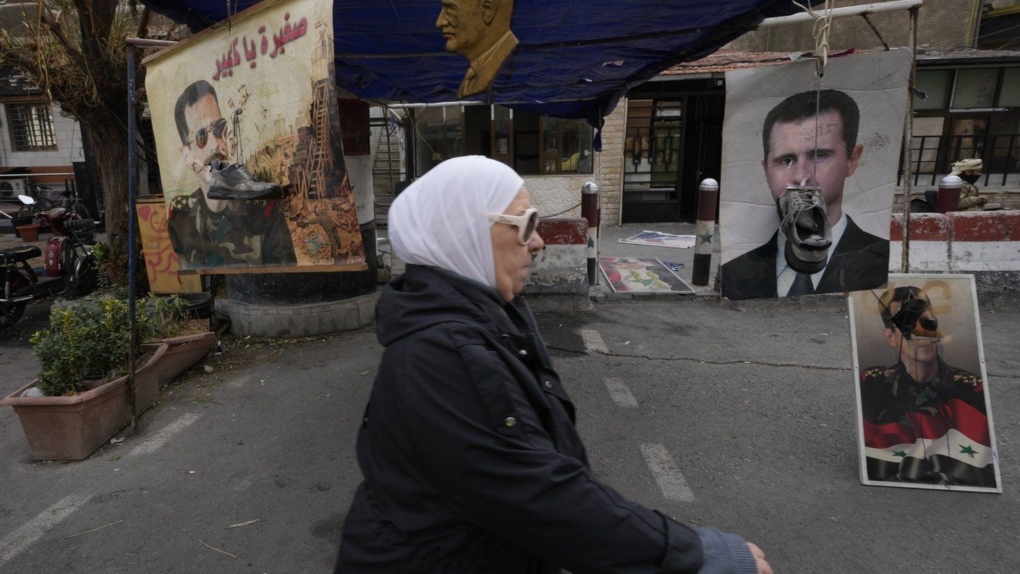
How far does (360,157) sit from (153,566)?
4.17 metres

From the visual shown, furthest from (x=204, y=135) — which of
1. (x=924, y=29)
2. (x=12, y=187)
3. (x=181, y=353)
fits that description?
(x=12, y=187)

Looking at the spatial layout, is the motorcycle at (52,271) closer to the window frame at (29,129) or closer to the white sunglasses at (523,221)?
the white sunglasses at (523,221)

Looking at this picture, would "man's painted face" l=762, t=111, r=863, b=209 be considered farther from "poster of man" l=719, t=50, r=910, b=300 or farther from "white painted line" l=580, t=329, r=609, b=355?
"white painted line" l=580, t=329, r=609, b=355

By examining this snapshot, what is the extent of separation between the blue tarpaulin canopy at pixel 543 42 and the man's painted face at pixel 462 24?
1.59 feet

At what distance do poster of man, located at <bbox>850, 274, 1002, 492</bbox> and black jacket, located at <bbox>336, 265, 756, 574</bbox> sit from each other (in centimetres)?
245

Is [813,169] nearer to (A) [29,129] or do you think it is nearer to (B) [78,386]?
(B) [78,386]

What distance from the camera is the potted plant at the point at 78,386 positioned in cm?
354

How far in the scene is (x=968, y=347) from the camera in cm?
316

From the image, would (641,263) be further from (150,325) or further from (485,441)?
(485,441)

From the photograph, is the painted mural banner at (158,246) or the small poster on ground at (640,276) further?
the small poster on ground at (640,276)

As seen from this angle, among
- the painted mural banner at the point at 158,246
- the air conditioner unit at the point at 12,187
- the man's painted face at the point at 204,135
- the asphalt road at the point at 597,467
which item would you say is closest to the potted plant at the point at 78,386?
the asphalt road at the point at 597,467

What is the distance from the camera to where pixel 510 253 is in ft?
4.37

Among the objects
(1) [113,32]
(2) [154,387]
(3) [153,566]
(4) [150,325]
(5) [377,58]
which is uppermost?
(1) [113,32]

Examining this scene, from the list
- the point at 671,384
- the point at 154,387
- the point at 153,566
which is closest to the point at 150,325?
the point at 154,387
